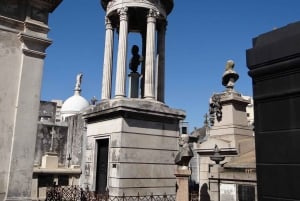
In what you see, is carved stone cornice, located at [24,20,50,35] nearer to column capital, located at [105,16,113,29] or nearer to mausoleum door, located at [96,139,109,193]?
mausoleum door, located at [96,139,109,193]

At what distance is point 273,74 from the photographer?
6.98 ft

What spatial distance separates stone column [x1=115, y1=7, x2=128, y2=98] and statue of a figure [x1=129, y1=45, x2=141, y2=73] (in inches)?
73.3

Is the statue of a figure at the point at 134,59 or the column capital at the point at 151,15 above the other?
the column capital at the point at 151,15

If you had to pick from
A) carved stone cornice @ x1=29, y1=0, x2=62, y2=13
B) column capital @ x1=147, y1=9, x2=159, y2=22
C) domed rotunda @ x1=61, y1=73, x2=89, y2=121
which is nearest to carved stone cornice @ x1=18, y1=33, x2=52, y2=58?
carved stone cornice @ x1=29, y1=0, x2=62, y2=13

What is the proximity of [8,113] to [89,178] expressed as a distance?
22.1ft

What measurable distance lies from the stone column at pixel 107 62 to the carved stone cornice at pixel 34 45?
6232 mm

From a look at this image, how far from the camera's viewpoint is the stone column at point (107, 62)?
12836mm

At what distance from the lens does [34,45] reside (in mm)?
6480

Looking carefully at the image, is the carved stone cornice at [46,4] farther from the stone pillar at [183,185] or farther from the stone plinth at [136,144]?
the stone pillar at [183,185]

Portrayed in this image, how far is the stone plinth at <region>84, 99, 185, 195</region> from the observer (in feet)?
34.6

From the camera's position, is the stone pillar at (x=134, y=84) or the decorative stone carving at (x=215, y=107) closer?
the stone pillar at (x=134, y=84)

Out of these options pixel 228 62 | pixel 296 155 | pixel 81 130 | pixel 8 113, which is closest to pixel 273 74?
pixel 296 155

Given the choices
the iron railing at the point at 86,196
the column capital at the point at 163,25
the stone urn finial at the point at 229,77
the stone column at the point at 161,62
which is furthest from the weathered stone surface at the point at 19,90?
the stone urn finial at the point at 229,77

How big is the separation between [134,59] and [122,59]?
217 cm
